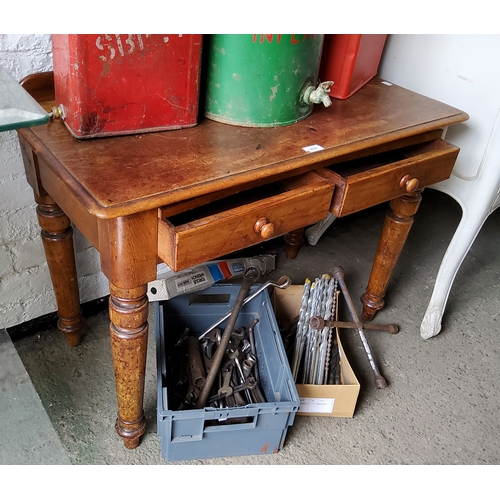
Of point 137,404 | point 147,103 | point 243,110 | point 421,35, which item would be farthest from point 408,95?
point 137,404

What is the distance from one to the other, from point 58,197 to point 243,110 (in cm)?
42

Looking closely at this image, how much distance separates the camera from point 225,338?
4.66 feet

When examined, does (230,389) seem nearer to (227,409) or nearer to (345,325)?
(227,409)

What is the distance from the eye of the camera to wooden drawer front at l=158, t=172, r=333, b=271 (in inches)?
37.4

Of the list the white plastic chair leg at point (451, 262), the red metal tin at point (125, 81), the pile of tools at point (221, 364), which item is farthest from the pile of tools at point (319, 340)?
the red metal tin at point (125, 81)

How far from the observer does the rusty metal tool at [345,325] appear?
58.6 inches

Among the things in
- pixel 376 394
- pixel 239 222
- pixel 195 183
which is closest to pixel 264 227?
pixel 239 222

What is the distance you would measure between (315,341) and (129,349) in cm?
61

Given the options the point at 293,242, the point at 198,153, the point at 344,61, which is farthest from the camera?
the point at 293,242

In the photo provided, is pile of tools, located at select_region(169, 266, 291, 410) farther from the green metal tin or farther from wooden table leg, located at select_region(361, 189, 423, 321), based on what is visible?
the green metal tin

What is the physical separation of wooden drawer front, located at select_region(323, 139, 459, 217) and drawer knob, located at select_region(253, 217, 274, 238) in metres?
0.20

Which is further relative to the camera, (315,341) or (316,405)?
(315,341)

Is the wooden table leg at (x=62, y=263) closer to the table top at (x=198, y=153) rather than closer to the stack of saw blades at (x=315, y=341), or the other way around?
the table top at (x=198, y=153)

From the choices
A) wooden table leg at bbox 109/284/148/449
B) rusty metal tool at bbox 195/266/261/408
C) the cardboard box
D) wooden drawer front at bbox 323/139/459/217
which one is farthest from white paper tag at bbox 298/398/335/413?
wooden drawer front at bbox 323/139/459/217
